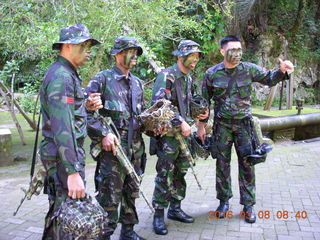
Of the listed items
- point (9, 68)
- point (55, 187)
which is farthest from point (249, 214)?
point (9, 68)

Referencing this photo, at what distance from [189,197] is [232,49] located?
7.50 ft

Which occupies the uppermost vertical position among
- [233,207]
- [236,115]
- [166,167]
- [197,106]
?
[197,106]

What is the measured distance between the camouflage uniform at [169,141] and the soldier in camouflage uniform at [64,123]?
48.5 inches

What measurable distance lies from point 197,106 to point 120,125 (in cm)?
112

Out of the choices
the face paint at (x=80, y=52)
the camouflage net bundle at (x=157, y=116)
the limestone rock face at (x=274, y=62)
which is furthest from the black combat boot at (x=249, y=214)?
the limestone rock face at (x=274, y=62)

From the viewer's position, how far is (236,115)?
3.98 metres

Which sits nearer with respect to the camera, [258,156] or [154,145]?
[258,156]

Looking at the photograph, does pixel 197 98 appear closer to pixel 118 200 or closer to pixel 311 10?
pixel 118 200

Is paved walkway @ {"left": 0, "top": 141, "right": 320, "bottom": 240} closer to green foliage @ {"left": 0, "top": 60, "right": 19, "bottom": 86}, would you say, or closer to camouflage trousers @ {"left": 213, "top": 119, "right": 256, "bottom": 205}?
camouflage trousers @ {"left": 213, "top": 119, "right": 256, "bottom": 205}

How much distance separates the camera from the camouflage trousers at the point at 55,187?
2.50 metres

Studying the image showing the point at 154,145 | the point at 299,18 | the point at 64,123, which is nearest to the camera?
the point at 64,123

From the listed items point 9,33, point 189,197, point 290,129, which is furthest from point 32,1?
point 290,129

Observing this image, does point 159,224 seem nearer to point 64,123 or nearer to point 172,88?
point 172,88
